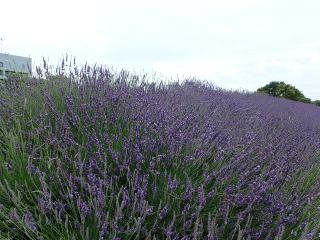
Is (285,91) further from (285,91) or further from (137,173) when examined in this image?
(137,173)

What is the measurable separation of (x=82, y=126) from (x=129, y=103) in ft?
1.38

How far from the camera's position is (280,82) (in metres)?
16.7

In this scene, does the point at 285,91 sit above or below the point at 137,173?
above

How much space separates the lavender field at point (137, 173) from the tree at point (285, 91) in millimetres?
13579

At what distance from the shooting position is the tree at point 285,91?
15.5 meters

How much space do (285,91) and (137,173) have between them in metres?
15.8

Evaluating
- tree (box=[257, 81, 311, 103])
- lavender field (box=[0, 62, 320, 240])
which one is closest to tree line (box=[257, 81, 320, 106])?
tree (box=[257, 81, 311, 103])

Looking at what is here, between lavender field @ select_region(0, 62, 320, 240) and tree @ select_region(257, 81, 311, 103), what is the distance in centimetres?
1358

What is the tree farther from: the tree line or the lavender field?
the lavender field

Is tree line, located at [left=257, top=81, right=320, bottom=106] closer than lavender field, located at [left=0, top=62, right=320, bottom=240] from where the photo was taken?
No

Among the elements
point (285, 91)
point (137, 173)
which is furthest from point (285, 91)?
point (137, 173)

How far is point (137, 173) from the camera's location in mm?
1414

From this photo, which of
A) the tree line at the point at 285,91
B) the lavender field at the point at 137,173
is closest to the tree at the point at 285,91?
the tree line at the point at 285,91

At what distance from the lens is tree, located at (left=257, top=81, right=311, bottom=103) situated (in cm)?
1546
